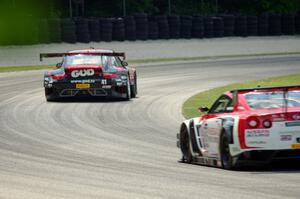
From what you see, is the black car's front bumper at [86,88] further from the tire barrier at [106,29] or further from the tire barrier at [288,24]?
the tire barrier at [288,24]

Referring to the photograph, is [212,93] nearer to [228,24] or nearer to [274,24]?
[228,24]

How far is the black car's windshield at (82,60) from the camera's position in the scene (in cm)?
2692

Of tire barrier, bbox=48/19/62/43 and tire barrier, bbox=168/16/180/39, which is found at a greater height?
tire barrier, bbox=48/19/62/43

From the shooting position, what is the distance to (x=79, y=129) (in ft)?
62.7

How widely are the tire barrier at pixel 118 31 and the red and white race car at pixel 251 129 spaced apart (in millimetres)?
29679

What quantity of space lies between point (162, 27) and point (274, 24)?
691 centimetres

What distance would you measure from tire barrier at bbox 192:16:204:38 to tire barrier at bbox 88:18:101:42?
5336 millimetres

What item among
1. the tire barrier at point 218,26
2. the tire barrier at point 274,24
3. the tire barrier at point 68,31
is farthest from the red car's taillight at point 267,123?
the tire barrier at point 274,24

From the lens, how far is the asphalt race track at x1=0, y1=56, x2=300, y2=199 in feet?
33.9

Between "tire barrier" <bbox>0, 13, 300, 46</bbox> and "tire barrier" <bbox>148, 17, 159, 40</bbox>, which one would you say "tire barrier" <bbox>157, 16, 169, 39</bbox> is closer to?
"tire barrier" <bbox>0, 13, 300, 46</bbox>

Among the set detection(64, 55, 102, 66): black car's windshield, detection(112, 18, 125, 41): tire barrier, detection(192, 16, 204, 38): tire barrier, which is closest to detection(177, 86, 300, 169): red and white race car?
detection(64, 55, 102, 66): black car's windshield

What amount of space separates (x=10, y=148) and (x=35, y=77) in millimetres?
20711

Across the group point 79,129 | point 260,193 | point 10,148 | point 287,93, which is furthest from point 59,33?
point 260,193

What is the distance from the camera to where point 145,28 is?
44125mm
